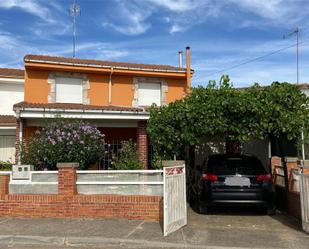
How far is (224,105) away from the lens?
10258 mm

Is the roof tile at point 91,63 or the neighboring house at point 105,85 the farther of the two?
the roof tile at point 91,63

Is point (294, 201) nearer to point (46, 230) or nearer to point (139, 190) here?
point (139, 190)

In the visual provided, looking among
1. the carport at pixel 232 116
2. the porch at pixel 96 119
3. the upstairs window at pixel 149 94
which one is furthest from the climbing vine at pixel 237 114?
the upstairs window at pixel 149 94

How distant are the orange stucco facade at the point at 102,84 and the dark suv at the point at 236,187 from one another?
9.38 m

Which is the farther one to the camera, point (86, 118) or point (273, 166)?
point (86, 118)

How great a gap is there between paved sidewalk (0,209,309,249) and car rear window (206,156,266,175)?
116 cm

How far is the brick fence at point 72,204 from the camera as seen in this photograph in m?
9.66

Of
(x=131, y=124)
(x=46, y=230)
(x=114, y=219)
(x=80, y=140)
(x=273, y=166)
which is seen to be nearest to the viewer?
(x=46, y=230)

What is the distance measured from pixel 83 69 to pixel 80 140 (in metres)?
7.34

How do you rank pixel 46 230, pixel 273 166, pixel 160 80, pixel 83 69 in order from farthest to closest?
pixel 160 80 < pixel 83 69 < pixel 273 166 < pixel 46 230

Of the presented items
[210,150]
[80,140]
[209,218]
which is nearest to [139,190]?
[209,218]

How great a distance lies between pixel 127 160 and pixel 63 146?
2.00m

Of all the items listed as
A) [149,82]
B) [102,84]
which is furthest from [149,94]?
[102,84]

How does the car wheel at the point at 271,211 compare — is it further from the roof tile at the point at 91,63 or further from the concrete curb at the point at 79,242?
the roof tile at the point at 91,63
